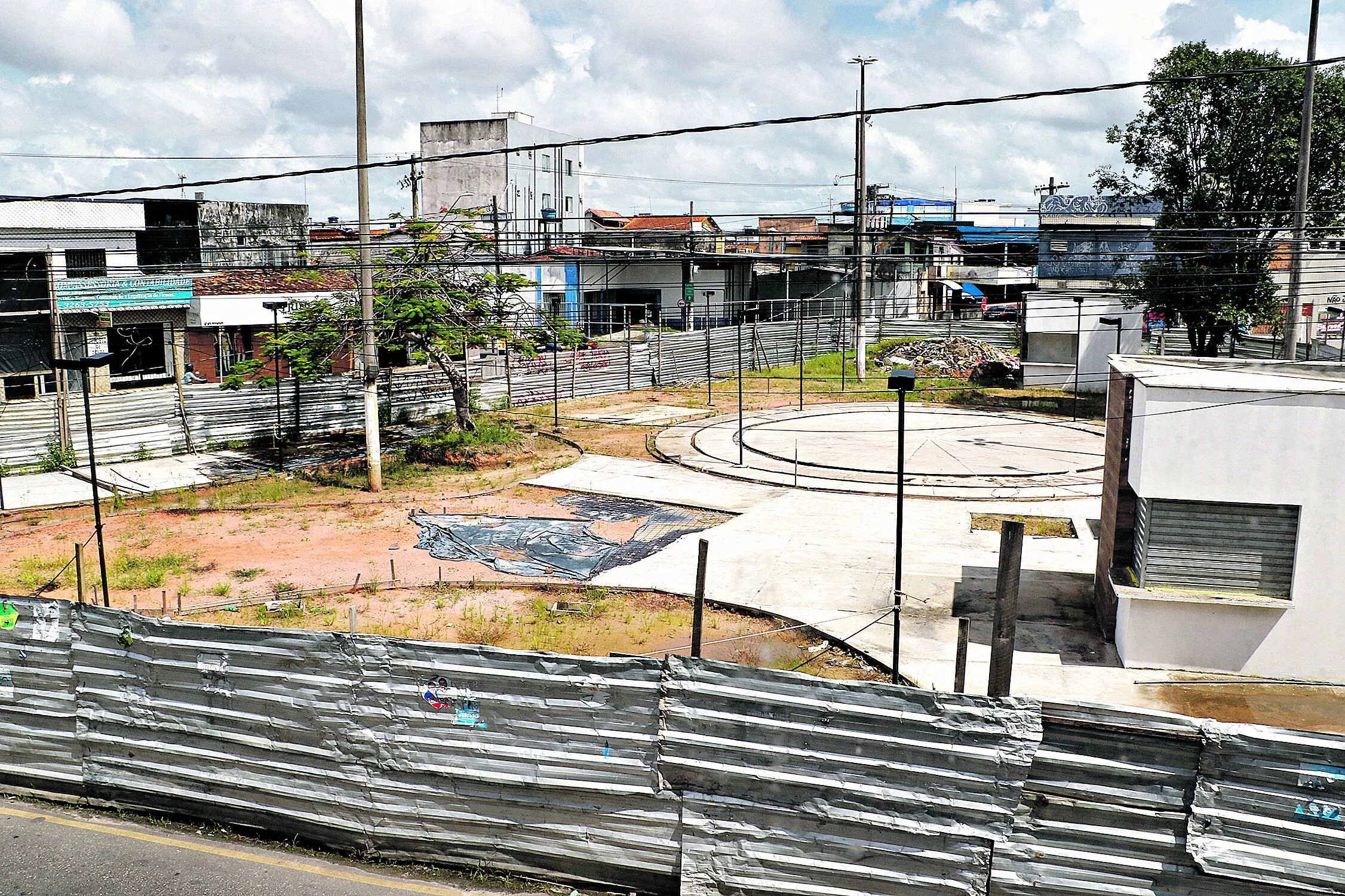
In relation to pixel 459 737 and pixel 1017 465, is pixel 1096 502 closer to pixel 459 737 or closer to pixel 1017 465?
pixel 1017 465

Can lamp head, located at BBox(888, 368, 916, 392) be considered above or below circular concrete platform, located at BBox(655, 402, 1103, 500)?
above

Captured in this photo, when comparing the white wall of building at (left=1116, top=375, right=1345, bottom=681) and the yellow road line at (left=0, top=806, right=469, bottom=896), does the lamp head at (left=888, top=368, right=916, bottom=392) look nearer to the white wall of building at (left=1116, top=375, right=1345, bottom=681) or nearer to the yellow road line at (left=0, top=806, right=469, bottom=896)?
the white wall of building at (left=1116, top=375, right=1345, bottom=681)

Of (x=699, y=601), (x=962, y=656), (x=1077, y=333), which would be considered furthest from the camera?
(x=1077, y=333)

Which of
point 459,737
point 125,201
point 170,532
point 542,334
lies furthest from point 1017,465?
point 125,201

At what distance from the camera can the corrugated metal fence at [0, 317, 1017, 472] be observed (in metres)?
28.0

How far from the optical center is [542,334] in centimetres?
3011

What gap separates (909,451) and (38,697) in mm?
24483

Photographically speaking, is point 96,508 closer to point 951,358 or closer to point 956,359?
point 956,359

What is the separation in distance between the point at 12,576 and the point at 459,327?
39.6 ft

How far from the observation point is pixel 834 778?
8016 millimetres

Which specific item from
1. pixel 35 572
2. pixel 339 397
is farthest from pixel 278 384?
pixel 35 572

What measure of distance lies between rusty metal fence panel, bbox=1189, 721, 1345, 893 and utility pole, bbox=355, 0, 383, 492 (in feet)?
67.6

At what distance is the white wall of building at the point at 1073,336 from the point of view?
138 feet

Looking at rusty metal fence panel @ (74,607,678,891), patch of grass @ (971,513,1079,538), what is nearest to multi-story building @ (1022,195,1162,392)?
patch of grass @ (971,513,1079,538)
